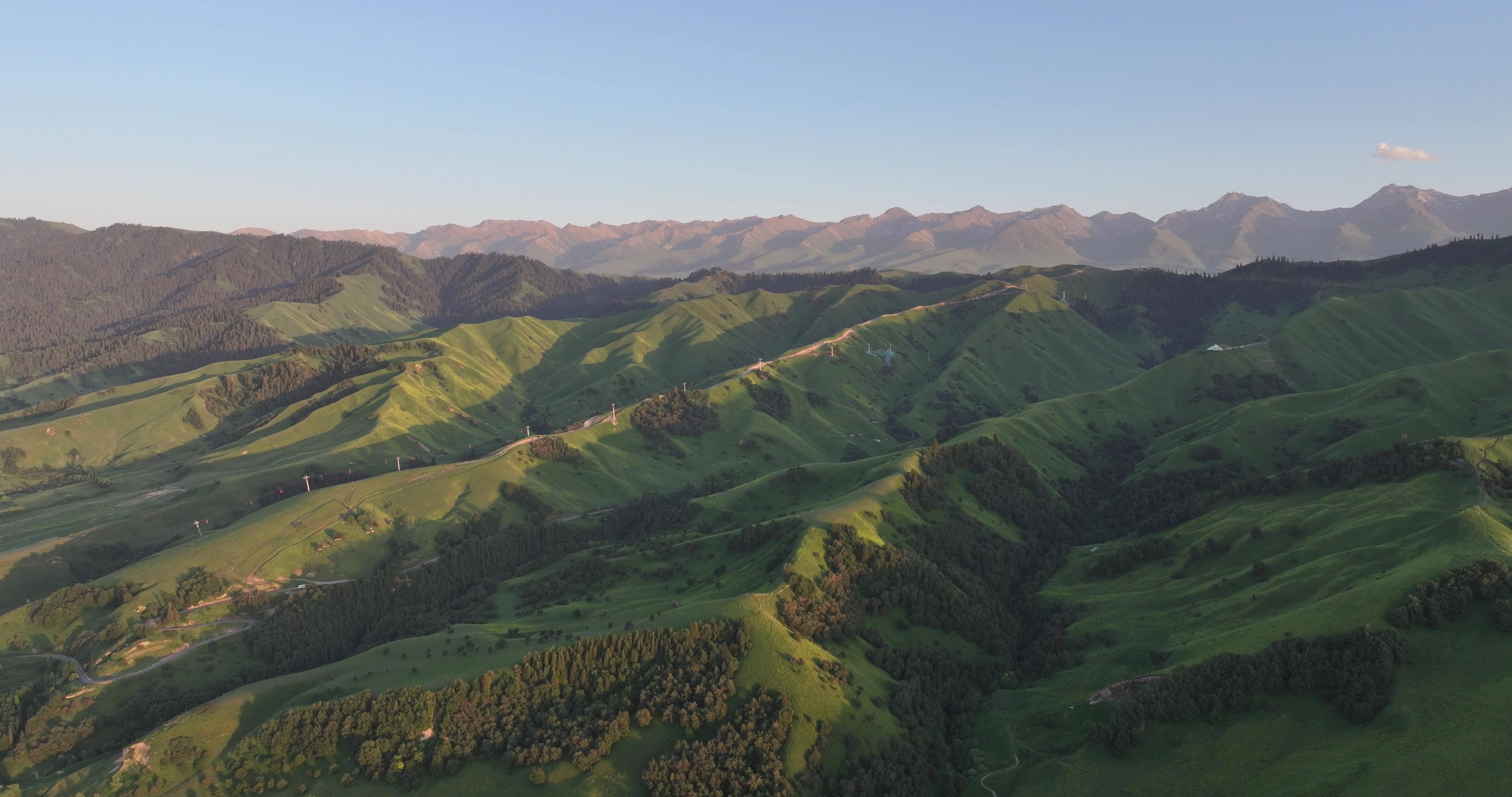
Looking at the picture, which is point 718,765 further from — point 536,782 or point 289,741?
point 289,741

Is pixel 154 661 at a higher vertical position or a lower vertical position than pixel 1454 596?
lower

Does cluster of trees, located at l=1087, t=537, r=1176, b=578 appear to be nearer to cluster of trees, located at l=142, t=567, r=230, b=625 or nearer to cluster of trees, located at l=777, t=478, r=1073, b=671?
cluster of trees, located at l=777, t=478, r=1073, b=671

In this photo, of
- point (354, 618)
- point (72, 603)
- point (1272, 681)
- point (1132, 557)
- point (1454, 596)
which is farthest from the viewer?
point (354, 618)

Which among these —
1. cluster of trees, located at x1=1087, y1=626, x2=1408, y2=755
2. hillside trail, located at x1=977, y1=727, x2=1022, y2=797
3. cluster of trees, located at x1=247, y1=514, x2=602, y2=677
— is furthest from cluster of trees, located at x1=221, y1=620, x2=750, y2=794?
cluster of trees, located at x1=1087, y1=626, x2=1408, y2=755

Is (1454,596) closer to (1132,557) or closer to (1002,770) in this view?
(1132,557)

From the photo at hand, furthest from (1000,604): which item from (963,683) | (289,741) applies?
(289,741)

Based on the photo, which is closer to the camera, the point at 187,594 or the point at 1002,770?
the point at 1002,770

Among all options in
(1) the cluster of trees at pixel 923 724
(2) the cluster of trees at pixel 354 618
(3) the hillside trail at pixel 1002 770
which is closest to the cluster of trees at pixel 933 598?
(1) the cluster of trees at pixel 923 724

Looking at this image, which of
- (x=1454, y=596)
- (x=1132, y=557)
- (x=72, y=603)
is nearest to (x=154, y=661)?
(x=72, y=603)
